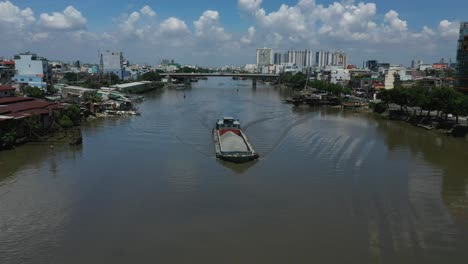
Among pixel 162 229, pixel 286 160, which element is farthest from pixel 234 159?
pixel 162 229

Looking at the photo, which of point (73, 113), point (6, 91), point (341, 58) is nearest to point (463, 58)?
point (73, 113)

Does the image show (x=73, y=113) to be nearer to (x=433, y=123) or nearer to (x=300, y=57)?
(x=433, y=123)

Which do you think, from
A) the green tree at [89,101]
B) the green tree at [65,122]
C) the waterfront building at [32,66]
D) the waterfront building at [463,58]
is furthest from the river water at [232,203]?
the waterfront building at [32,66]

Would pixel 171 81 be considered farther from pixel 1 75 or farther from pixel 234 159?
pixel 234 159

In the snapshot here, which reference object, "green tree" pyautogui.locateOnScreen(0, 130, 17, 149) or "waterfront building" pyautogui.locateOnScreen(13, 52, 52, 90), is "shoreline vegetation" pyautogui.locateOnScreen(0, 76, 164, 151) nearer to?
"green tree" pyautogui.locateOnScreen(0, 130, 17, 149)

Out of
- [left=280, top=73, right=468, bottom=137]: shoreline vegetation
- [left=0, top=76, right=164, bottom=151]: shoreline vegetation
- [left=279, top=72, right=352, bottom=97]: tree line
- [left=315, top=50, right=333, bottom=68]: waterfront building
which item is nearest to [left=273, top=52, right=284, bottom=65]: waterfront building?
[left=315, top=50, right=333, bottom=68]: waterfront building

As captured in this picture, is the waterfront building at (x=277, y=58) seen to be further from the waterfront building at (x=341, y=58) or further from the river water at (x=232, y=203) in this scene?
the river water at (x=232, y=203)
